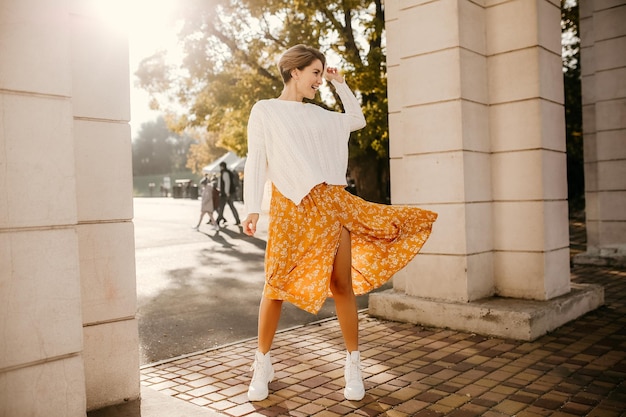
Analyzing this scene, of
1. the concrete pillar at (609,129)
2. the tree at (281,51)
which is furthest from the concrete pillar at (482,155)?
the tree at (281,51)

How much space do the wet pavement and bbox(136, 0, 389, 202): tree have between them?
11.0 metres

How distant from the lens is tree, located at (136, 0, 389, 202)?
1598cm

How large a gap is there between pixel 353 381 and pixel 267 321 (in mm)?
628

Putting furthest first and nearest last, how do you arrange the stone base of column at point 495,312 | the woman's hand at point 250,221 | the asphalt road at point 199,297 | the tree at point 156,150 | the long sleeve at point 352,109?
1. the tree at point 156,150
2. the asphalt road at point 199,297
3. the stone base of column at point 495,312
4. the long sleeve at point 352,109
5. the woman's hand at point 250,221

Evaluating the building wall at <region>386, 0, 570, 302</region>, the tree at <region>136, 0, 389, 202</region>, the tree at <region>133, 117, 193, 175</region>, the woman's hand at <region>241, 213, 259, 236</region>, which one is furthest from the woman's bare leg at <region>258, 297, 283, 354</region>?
the tree at <region>133, 117, 193, 175</region>

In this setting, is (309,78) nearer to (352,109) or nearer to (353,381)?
(352,109)

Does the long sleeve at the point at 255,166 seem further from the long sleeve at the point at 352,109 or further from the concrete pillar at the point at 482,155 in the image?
the concrete pillar at the point at 482,155

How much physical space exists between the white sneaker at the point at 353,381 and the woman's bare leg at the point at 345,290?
62mm

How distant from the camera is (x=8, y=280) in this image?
2.34m

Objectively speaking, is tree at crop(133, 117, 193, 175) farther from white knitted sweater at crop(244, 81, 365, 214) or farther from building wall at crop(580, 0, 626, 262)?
white knitted sweater at crop(244, 81, 365, 214)

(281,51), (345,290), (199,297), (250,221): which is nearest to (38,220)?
(250,221)

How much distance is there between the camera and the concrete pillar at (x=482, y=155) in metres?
5.16

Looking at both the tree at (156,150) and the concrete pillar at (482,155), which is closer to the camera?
the concrete pillar at (482,155)

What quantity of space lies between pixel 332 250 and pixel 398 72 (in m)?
2.87
